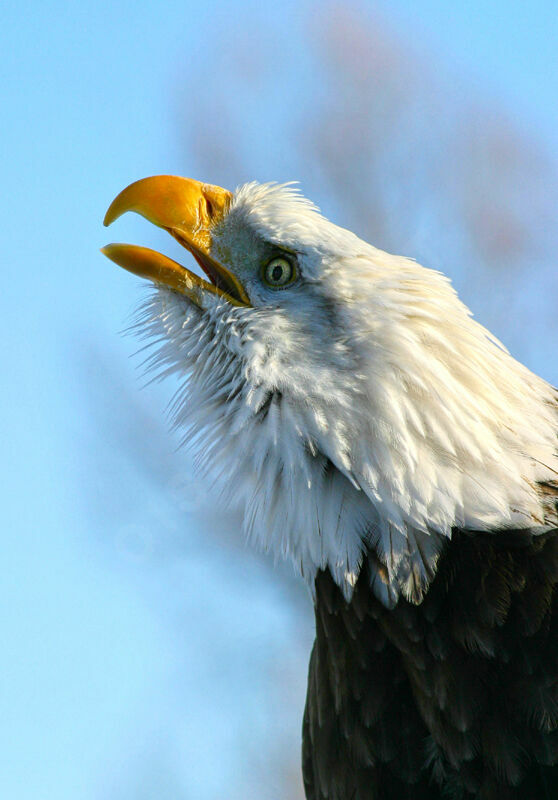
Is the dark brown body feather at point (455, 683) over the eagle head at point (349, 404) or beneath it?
Answer: beneath

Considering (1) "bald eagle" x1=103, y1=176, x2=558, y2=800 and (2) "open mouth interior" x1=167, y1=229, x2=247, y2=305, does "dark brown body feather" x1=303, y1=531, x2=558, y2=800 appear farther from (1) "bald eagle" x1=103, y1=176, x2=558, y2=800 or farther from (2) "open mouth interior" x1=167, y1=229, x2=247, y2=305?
(2) "open mouth interior" x1=167, y1=229, x2=247, y2=305

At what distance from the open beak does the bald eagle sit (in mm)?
200

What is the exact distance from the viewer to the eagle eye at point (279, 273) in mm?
2922

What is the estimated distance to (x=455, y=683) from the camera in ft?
8.28

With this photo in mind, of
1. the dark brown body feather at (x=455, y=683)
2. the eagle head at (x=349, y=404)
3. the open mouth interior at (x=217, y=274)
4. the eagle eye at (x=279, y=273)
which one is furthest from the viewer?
the open mouth interior at (x=217, y=274)

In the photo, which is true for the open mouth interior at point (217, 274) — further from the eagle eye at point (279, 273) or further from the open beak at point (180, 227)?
the eagle eye at point (279, 273)

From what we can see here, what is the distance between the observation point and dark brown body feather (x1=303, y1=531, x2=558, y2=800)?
2.42 metres

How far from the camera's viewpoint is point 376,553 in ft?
8.81

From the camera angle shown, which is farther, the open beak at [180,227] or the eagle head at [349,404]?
the open beak at [180,227]

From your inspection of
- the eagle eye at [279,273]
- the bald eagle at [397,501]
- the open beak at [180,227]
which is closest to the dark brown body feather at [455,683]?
the bald eagle at [397,501]

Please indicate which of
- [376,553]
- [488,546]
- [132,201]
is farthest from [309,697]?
[132,201]

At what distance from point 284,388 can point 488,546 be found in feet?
2.42

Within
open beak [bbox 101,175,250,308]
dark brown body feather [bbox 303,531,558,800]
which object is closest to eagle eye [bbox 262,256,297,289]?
open beak [bbox 101,175,250,308]

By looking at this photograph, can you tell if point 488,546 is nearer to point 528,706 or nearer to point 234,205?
point 528,706
